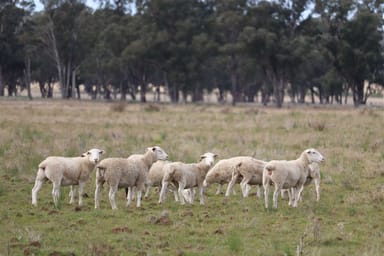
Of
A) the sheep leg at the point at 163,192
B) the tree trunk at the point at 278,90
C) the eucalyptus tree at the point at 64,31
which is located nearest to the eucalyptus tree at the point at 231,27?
the tree trunk at the point at 278,90

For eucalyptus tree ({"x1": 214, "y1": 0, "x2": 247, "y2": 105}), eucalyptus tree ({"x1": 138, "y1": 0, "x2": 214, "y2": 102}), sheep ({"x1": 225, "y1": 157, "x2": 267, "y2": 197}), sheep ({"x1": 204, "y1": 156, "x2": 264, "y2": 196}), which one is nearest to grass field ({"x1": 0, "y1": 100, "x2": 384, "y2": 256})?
sheep ({"x1": 204, "y1": 156, "x2": 264, "y2": 196})

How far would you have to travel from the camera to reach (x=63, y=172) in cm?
1400

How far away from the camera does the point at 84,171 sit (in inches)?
567

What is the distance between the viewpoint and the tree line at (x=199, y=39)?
68750 millimetres

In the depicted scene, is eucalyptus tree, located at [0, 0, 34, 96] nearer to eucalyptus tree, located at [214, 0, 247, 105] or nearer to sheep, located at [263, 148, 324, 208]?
eucalyptus tree, located at [214, 0, 247, 105]

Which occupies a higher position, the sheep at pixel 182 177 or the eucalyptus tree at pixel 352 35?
the eucalyptus tree at pixel 352 35

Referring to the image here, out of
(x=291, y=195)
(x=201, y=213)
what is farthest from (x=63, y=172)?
(x=291, y=195)

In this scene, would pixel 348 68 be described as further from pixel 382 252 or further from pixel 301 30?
pixel 382 252

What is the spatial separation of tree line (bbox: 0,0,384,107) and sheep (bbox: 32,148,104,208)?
173 feet

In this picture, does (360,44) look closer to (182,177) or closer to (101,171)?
(182,177)

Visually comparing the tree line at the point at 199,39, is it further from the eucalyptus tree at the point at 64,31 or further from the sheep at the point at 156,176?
the sheep at the point at 156,176

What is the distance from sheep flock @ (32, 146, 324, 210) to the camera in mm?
13844

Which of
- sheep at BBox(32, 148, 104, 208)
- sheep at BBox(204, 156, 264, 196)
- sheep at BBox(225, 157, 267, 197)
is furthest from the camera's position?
sheep at BBox(204, 156, 264, 196)

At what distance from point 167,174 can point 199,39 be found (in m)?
58.7
